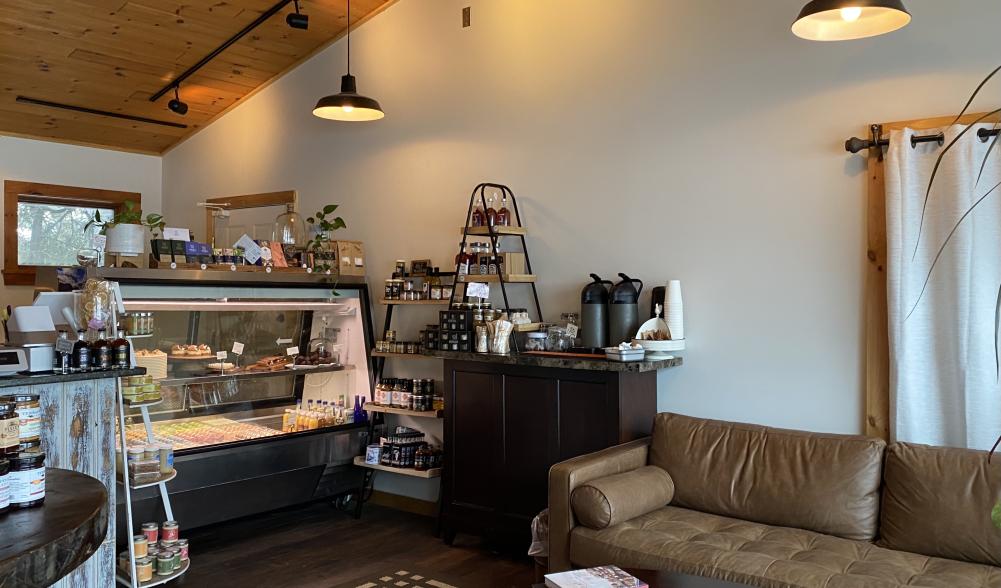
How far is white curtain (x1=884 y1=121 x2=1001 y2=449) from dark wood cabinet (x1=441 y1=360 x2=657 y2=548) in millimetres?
1243

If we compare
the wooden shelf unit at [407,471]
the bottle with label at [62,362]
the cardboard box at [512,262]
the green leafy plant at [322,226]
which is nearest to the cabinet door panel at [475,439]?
the wooden shelf unit at [407,471]

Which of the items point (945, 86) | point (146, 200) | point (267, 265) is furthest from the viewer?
point (146, 200)

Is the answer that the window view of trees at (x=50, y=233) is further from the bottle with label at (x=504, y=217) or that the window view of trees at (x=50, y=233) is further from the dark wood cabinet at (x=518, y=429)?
the dark wood cabinet at (x=518, y=429)

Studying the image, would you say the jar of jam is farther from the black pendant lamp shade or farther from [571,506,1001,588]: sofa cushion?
the black pendant lamp shade

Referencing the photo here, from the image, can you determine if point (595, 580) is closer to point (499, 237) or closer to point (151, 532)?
point (151, 532)

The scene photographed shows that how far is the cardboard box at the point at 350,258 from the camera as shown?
5492 mm

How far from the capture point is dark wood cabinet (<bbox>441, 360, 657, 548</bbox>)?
4043 mm

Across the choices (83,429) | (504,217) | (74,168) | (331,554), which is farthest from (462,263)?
(74,168)

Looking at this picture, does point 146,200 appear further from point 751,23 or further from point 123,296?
point 751,23

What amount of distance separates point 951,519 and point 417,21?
4320mm

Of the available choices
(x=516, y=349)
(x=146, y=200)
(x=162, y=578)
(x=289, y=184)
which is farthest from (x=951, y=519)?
(x=146, y=200)

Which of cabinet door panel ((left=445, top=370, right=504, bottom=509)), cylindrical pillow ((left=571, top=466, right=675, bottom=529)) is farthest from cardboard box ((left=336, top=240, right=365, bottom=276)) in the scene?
cylindrical pillow ((left=571, top=466, right=675, bottom=529))

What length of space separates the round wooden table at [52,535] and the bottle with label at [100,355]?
174 cm

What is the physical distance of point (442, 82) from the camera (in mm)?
5375
